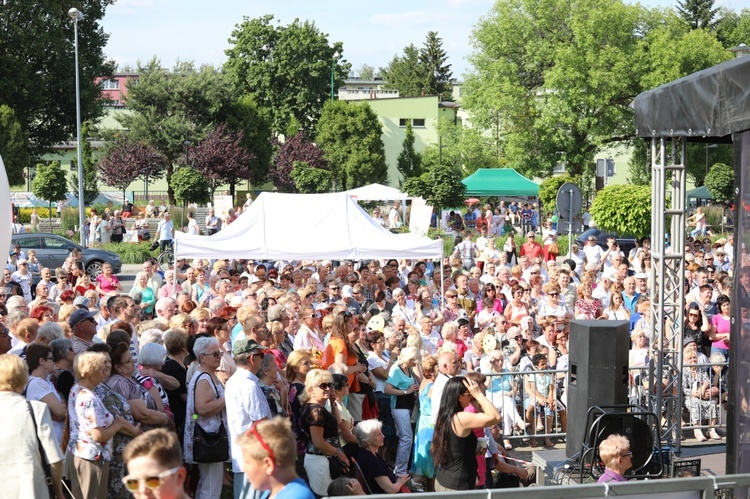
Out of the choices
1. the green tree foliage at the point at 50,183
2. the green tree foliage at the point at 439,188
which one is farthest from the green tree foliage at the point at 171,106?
the green tree foliage at the point at 439,188

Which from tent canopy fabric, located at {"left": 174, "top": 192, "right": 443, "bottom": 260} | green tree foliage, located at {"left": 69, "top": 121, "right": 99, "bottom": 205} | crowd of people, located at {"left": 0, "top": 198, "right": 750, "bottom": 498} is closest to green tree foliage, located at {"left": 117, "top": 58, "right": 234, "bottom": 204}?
green tree foliage, located at {"left": 69, "top": 121, "right": 99, "bottom": 205}

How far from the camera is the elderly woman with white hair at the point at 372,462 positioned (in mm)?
6895

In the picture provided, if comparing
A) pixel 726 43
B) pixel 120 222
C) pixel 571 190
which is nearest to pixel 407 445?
pixel 571 190

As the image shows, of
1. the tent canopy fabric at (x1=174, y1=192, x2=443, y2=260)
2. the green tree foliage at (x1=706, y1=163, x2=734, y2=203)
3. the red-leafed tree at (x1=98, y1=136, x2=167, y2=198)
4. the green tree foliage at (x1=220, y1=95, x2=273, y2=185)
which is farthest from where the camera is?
the green tree foliage at (x1=220, y1=95, x2=273, y2=185)

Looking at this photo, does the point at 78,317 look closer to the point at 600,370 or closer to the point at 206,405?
the point at 206,405

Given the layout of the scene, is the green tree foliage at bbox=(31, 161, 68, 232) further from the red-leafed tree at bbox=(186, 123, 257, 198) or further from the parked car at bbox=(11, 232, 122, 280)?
the parked car at bbox=(11, 232, 122, 280)

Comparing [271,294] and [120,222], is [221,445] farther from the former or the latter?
[120,222]

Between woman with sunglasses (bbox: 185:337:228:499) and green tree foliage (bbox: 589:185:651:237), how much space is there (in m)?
18.5

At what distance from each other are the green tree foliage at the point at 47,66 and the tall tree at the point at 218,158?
266 inches

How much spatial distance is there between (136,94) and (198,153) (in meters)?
6.40

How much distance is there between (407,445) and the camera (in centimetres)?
910

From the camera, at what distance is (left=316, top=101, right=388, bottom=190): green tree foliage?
63.8 metres

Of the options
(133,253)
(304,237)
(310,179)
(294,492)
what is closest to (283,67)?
(310,179)

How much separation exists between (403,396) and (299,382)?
1900 mm
